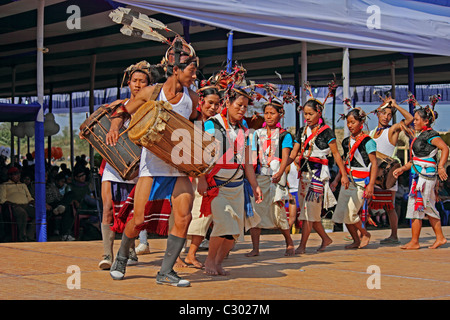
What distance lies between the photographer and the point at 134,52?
49.6 feet

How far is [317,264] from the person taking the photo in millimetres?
7109

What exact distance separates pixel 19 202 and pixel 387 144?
5928 millimetres

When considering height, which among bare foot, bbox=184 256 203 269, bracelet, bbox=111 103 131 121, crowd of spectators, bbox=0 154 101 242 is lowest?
bare foot, bbox=184 256 203 269

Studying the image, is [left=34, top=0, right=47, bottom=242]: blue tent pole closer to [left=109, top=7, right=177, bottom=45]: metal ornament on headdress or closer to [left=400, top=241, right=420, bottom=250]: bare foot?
[left=109, top=7, right=177, bottom=45]: metal ornament on headdress

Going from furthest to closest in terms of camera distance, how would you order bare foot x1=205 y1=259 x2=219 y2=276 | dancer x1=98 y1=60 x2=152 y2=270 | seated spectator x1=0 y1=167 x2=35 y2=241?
1. seated spectator x1=0 y1=167 x2=35 y2=241
2. dancer x1=98 y1=60 x2=152 y2=270
3. bare foot x1=205 y1=259 x2=219 y2=276

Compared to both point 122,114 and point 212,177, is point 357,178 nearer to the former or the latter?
point 212,177

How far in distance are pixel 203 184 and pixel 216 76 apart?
1698 mm

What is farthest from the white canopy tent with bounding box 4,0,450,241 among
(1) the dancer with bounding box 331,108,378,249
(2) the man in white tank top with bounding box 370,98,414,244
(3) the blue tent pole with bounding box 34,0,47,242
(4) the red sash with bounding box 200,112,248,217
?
(4) the red sash with bounding box 200,112,248,217

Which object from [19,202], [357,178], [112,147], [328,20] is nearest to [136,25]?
[112,147]

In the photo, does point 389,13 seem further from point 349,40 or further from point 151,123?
point 151,123

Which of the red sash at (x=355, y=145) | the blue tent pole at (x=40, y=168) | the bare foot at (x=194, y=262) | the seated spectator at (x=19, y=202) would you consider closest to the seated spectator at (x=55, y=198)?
the seated spectator at (x=19, y=202)

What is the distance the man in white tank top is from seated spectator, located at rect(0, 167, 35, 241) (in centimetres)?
541

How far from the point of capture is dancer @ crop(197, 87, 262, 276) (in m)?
6.12
